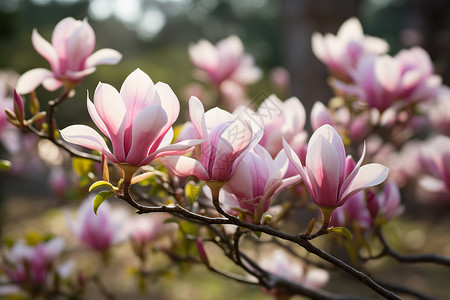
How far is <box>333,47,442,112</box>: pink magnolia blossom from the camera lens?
0.93 meters

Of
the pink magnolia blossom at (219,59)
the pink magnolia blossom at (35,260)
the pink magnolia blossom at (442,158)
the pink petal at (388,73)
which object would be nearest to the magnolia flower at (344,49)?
the pink petal at (388,73)

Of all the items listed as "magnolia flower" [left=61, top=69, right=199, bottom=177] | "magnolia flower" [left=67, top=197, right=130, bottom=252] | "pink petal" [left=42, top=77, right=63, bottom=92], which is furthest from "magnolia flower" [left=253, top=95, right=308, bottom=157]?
"magnolia flower" [left=67, top=197, right=130, bottom=252]

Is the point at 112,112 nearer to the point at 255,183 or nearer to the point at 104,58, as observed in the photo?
the point at 255,183

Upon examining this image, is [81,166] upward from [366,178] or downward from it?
downward

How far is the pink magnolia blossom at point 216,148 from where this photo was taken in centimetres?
52

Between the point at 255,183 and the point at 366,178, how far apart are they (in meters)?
0.14

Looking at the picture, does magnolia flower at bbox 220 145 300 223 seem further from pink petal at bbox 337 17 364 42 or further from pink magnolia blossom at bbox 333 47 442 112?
pink petal at bbox 337 17 364 42

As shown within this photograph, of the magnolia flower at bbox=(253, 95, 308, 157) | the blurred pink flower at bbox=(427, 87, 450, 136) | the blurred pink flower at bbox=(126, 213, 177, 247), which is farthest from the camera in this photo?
the blurred pink flower at bbox=(427, 87, 450, 136)

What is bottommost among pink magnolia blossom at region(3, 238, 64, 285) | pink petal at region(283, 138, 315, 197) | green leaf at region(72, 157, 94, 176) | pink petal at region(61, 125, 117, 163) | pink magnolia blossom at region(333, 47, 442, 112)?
pink magnolia blossom at region(3, 238, 64, 285)

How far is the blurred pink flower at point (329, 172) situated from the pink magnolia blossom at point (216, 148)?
52mm

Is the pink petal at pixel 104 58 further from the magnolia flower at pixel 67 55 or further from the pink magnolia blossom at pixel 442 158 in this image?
the pink magnolia blossom at pixel 442 158

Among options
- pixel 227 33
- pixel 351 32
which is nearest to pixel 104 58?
pixel 351 32

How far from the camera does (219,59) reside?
150 centimetres

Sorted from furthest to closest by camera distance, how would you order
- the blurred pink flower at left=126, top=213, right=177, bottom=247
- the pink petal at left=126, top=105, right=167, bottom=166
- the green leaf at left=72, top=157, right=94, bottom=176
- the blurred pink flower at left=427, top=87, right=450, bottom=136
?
the blurred pink flower at left=427, top=87, right=450, bottom=136 < the blurred pink flower at left=126, top=213, right=177, bottom=247 < the green leaf at left=72, top=157, right=94, bottom=176 < the pink petal at left=126, top=105, right=167, bottom=166
